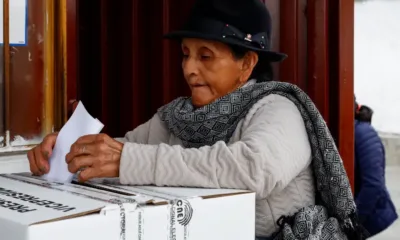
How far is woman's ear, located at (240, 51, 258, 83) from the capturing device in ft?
5.09

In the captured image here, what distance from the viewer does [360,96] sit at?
7.48m

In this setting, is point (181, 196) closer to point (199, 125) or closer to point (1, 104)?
point (199, 125)

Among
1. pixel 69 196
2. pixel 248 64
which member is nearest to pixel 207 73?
pixel 248 64

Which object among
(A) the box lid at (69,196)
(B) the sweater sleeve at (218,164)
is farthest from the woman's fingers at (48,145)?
(B) the sweater sleeve at (218,164)

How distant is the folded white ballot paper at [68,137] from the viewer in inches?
47.9

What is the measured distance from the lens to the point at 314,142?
1384 millimetres

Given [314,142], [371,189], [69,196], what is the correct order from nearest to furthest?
[69,196]
[314,142]
[371,189]

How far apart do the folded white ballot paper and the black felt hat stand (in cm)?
37

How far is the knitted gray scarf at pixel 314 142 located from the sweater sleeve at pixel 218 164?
0.52 ft

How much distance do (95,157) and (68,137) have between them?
5.9 inches

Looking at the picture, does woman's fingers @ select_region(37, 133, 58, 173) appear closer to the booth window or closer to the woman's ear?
the woman's ear

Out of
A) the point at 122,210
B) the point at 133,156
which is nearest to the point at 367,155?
the point at 133,156

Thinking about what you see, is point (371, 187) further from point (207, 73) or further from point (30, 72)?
point (30, 72)

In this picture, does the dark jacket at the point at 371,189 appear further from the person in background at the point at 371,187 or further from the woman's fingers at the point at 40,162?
the woman's fingers at the point at 40,162
